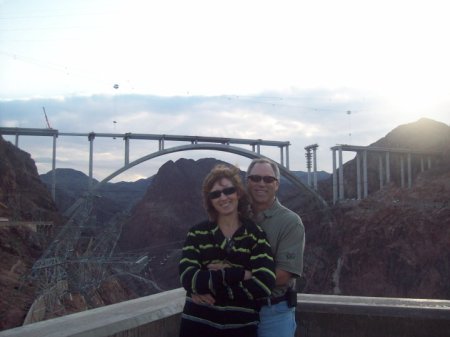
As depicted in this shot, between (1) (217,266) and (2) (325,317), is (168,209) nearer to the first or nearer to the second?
(2) (325,317)

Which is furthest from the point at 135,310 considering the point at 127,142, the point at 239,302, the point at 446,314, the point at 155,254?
the point at 155,254

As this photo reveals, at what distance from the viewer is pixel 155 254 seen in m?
66.8

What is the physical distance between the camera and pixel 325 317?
3.76 m

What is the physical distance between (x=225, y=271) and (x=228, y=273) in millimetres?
18

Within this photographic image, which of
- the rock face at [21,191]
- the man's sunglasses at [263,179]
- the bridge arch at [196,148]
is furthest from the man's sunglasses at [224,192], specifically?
the bridge arch at [196,148]

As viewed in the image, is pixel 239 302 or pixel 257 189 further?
pixel 257 189

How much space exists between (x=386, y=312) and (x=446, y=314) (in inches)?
14.8

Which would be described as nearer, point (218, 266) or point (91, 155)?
point (218, 266)

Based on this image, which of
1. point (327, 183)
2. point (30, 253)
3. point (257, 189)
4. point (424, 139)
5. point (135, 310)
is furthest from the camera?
point (327, 183)

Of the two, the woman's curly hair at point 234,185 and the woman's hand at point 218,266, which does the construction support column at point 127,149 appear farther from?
the woman's hand at point 218,266

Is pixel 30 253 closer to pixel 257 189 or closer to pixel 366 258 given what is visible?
pixel 366 258

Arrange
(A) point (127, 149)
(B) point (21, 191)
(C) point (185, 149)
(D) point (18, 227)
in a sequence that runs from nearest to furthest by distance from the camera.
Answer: (D) point (18, 227), (A) point (127, 149), (C) point (185, 149), (B) point (21, 191)

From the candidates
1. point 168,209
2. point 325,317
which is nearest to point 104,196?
point 168,209

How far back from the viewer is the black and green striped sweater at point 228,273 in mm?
2646
